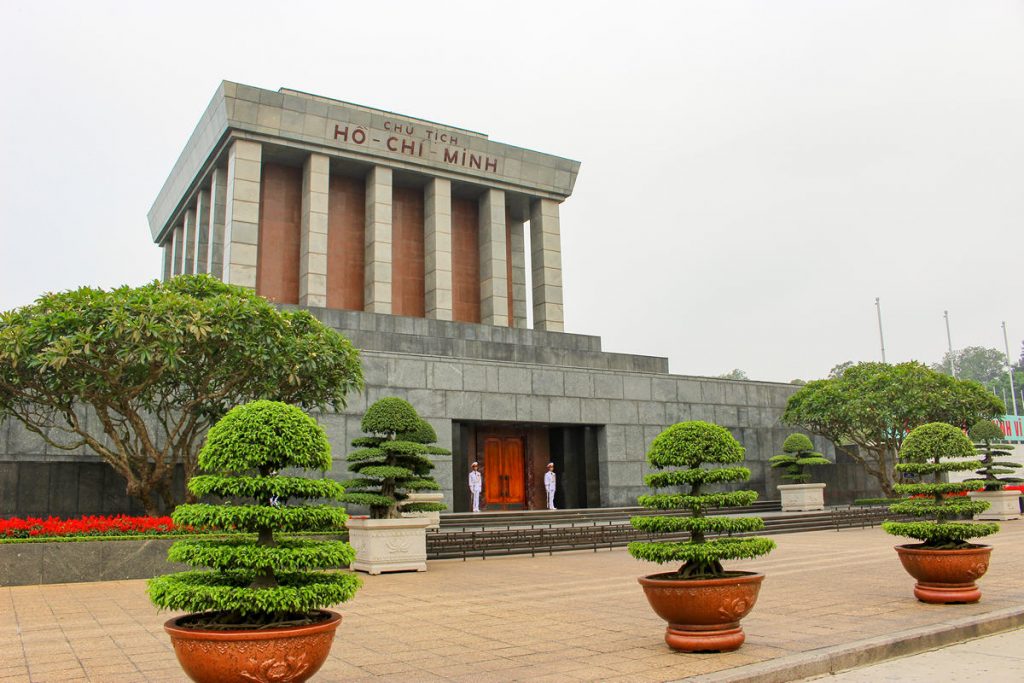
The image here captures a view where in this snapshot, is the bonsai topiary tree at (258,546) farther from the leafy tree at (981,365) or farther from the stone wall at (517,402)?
the leafy tree at (981,365)

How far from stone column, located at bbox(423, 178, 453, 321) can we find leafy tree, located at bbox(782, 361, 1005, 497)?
13322 millimetres

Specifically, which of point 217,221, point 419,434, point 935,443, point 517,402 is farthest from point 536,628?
point 217,221

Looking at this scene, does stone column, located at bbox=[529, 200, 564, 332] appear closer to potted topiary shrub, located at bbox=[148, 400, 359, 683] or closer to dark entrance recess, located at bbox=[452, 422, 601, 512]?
dark entrance recess, located at bbox=[452, 422, 601, 512]

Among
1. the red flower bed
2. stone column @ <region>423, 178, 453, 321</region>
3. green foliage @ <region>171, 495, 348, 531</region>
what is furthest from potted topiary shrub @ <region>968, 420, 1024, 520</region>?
green foliage @ <region>171, 495, 348, 531</region>

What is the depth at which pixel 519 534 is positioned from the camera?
60.2ft

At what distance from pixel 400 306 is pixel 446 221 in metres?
3.77

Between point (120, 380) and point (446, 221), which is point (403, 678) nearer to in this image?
point (120, 380)

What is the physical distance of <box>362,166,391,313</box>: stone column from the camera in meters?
29.3

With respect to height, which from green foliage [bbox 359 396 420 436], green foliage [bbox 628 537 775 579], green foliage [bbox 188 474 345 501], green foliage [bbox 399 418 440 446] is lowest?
green foliage [bbox 628 537 775 579]

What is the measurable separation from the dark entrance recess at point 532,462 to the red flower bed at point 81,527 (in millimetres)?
11486

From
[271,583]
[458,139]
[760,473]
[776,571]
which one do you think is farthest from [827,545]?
[458,139]

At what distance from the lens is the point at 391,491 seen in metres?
16.2

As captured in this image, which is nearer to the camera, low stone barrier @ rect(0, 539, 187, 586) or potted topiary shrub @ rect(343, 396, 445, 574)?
low stone barrier @ rect(0, 539, 187, 586)

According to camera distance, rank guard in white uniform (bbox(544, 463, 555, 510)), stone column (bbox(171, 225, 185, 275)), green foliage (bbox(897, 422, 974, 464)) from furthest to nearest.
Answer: stone column (bbox(171, 225, 185, 275)), guard in white uniform (bbox(544, 463, 555, 510)), green foliage (bbox(897, 422, 974, 464))
